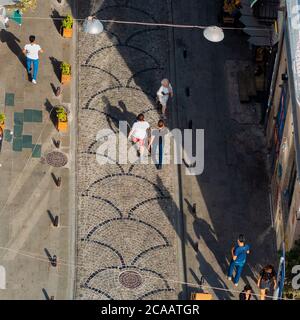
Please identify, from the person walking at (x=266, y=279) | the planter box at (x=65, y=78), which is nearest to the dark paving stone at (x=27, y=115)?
the planter box at (x=65, y=78)

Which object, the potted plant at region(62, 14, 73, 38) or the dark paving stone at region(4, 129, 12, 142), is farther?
the potted plant at region(62, 14, 73, 38)

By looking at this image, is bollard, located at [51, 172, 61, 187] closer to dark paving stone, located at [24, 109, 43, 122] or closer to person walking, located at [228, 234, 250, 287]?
dark paving stone, located at [24, 109, 43, 122]

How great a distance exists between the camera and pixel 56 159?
1873 inches

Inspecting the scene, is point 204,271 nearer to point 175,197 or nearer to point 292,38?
point 175,197

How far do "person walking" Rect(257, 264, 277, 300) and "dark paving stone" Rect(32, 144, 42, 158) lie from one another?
9385mm

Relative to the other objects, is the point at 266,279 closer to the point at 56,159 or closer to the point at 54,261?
the point at 54,261

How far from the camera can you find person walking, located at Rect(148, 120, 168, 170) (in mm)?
47812

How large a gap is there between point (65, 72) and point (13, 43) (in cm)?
294

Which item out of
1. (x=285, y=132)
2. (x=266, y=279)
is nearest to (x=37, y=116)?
(x=285, y=132)

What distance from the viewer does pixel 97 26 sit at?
45531 millimetres

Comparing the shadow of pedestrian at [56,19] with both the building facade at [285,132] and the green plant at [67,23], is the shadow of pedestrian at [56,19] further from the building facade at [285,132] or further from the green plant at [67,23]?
the building facade at [285,132]

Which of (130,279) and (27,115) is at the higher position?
(27,115)

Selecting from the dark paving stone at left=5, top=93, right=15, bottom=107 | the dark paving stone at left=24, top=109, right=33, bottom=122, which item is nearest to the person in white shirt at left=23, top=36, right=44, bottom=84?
the dark paving stone at left=5, top=93, right=15, bottom=107
